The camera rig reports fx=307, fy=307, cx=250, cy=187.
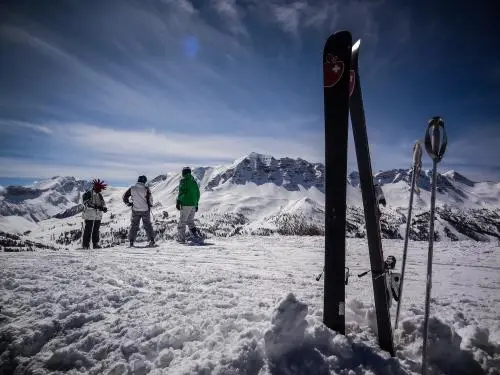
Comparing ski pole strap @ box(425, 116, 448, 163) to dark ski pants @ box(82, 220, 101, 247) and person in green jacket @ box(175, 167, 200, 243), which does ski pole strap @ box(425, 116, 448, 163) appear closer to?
person in green jacket @ box(175, 167, 200, 243)

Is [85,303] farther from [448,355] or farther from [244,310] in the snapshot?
[448,355]

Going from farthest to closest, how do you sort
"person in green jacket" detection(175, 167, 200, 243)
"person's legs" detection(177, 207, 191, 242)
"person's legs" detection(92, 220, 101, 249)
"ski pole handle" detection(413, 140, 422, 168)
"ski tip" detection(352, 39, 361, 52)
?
1. "person in green jacket" detection(175, 167, 200, 243)
2. "person's legs" detection(92, 220, 101, 249)
3. "person's legs" detection(177, 207, 191, 242)
4. "ski pole handle" detection(413, 140, 422, 168)
5. "ski tip" detection(352, 39, 361, 52)

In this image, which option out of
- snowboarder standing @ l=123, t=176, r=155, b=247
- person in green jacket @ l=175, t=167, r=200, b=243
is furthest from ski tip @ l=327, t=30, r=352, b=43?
snowboarder standing @ l=123, t=176, r=155, b=247

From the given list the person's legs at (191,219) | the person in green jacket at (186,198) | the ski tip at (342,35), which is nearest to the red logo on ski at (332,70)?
the ski tip at (342,35)

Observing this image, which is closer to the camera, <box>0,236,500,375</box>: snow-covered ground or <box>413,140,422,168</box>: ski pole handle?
<box>0,236,500,375</box>: snow-covered ground

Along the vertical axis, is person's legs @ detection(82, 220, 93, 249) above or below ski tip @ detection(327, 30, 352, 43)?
below

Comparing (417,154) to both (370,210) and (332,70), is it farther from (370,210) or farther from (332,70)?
(332,70)

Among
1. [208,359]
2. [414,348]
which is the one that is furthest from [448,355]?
[208,359]

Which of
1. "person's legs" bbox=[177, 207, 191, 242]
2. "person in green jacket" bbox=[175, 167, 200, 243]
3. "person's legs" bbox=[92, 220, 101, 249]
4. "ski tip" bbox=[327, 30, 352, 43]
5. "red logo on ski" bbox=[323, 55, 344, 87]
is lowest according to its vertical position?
"person's legs" bbox=[92, 220, 101, 249]

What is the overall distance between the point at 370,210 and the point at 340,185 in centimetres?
43

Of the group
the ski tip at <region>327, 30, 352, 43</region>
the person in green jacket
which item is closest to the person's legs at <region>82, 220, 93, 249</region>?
the person in green jacket

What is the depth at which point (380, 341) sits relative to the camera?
103 inches

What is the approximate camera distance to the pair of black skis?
8.27ft

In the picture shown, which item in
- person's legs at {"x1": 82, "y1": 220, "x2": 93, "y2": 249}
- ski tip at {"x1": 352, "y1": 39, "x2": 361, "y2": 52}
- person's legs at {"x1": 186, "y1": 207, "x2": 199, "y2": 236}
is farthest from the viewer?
person's legs at {"x1": 186, "y1": 207, "x2": 199, "y2": 236}
